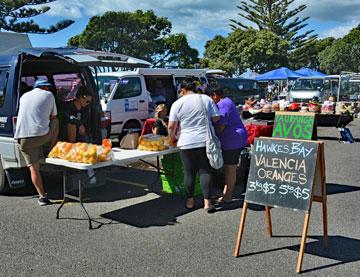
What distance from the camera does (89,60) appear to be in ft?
19.1

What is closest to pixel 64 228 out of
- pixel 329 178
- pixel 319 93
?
pixel 329 178

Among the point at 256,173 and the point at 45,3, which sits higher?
the point at 45,3

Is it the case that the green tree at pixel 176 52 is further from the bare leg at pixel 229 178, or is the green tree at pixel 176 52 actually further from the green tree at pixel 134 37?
the bare leg at pixel 229 178

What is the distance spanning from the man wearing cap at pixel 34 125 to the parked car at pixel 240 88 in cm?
1578

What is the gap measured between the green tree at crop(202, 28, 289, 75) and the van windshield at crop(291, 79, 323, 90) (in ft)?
55.0

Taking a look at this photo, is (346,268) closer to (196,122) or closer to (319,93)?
(196,122)

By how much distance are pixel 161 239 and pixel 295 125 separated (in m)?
2.21

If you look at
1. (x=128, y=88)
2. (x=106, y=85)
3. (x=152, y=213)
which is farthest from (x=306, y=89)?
(x=152, y=213)

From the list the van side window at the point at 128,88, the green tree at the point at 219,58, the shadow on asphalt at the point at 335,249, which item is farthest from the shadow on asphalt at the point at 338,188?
the green tree at the point at 219,58

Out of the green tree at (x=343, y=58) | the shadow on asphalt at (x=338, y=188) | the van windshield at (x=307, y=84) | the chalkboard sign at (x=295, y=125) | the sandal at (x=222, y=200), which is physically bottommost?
the shadow on asphalt at (x=338, y=188)

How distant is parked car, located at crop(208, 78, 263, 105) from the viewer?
21.8 meters

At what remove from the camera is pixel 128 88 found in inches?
458

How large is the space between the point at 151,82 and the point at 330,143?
545 cm

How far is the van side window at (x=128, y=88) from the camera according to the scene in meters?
11.3
